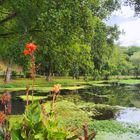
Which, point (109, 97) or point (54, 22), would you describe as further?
point (109, 97)

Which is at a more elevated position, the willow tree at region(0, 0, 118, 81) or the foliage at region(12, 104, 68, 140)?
the willow tree at region(0, 0, 118, 81)

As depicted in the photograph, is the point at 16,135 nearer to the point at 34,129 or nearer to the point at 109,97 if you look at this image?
the point at 34,129

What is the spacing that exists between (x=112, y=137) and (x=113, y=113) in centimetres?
1246

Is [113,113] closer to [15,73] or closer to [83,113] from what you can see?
[83,113]

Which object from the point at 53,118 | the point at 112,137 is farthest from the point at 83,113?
the point at 53,118

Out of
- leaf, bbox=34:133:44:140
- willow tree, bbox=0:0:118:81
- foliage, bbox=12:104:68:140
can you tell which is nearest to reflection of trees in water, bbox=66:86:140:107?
willow tree, bbox=0:0:118:81

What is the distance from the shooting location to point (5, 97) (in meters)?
5.86

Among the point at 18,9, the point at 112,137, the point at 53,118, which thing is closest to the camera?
the point at 53,118

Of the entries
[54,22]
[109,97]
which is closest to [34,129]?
[54,22]

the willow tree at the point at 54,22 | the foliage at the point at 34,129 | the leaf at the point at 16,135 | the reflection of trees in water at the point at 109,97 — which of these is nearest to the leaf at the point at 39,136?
the foliage at the point at 34,129

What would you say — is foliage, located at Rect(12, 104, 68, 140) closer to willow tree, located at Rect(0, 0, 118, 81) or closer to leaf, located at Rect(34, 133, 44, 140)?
leaf, located at Rect(34, 133, 44, 140)

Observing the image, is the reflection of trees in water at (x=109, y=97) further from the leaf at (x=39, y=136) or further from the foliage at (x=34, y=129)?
the leaf at (x=39, y=136)

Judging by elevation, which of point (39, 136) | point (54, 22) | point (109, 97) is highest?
point (54, 22)

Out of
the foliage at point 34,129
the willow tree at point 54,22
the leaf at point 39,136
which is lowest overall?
the leaf at point 39,136
